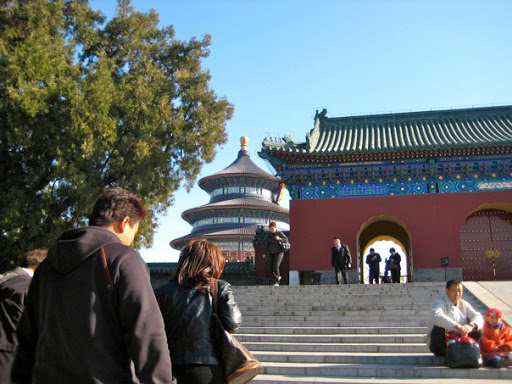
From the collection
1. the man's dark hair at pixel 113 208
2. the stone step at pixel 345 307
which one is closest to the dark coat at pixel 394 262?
the stone step at pixel 345 307

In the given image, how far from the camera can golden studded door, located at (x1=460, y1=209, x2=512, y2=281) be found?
1617cm

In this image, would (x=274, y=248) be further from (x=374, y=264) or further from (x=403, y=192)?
(x=403, y=192)

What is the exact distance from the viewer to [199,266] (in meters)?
3.04

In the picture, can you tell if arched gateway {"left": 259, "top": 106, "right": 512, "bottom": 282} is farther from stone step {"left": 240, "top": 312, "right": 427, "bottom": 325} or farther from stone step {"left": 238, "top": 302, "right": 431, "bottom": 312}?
stone step {"left": 240, "top": 312, "right": 427, "bottom": 325}

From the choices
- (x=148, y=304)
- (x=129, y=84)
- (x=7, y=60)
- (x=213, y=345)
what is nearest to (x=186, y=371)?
(x=213, y=345)

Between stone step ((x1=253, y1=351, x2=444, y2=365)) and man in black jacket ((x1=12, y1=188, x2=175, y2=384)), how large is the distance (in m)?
4.80

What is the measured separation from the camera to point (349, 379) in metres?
5.78

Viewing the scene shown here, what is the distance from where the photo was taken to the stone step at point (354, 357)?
616cm

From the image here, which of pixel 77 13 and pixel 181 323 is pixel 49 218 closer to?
pixel 77 13

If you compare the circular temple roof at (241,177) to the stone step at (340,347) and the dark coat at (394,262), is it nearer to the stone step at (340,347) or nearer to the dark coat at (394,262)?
the dark coat at (394,262)

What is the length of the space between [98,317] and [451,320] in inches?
179

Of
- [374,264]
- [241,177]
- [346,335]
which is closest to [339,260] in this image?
[374,264]

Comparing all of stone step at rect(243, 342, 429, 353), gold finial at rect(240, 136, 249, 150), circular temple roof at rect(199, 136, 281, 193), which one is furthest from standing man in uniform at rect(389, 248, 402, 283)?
gold finial at rect(240, 136, 249, 150)

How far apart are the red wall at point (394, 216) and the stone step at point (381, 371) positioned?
9.87 metres
